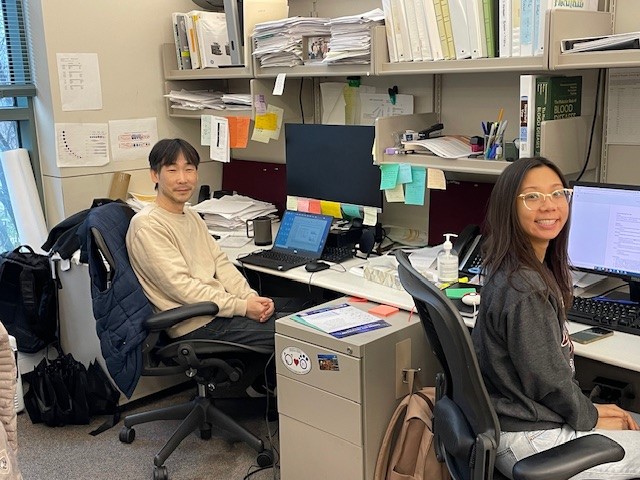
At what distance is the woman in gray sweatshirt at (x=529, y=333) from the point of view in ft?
5.12

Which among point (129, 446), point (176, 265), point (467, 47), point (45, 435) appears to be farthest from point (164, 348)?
point (467, 47)

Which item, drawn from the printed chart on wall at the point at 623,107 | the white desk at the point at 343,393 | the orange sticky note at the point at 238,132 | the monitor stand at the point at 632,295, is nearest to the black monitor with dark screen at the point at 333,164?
the orange sticky note at the point at 238,132

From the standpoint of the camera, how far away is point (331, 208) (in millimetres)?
3029

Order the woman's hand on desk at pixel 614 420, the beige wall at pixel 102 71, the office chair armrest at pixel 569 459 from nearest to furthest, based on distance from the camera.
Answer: the office chair armrest at pixel 569 459
the woman's hand on desk at pixel 614 420
the beige wall at pixel 102 71

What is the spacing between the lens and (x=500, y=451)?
1.63 m

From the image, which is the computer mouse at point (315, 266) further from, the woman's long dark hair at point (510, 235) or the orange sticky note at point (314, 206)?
the woman's long dark hair at point (510, 235)

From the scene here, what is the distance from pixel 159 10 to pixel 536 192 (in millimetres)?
2468

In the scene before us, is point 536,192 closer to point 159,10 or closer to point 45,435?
point 45,435

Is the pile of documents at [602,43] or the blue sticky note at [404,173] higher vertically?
the pile of documents at [602,43]

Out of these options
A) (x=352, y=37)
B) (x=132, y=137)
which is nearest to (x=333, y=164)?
(x=352, y=37)

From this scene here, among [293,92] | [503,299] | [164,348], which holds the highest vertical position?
[293,92]

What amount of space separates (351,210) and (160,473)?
125 centimetres

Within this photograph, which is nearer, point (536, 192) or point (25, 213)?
point (536, 192)

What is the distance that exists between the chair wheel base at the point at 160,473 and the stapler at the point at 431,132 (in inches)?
59.5
